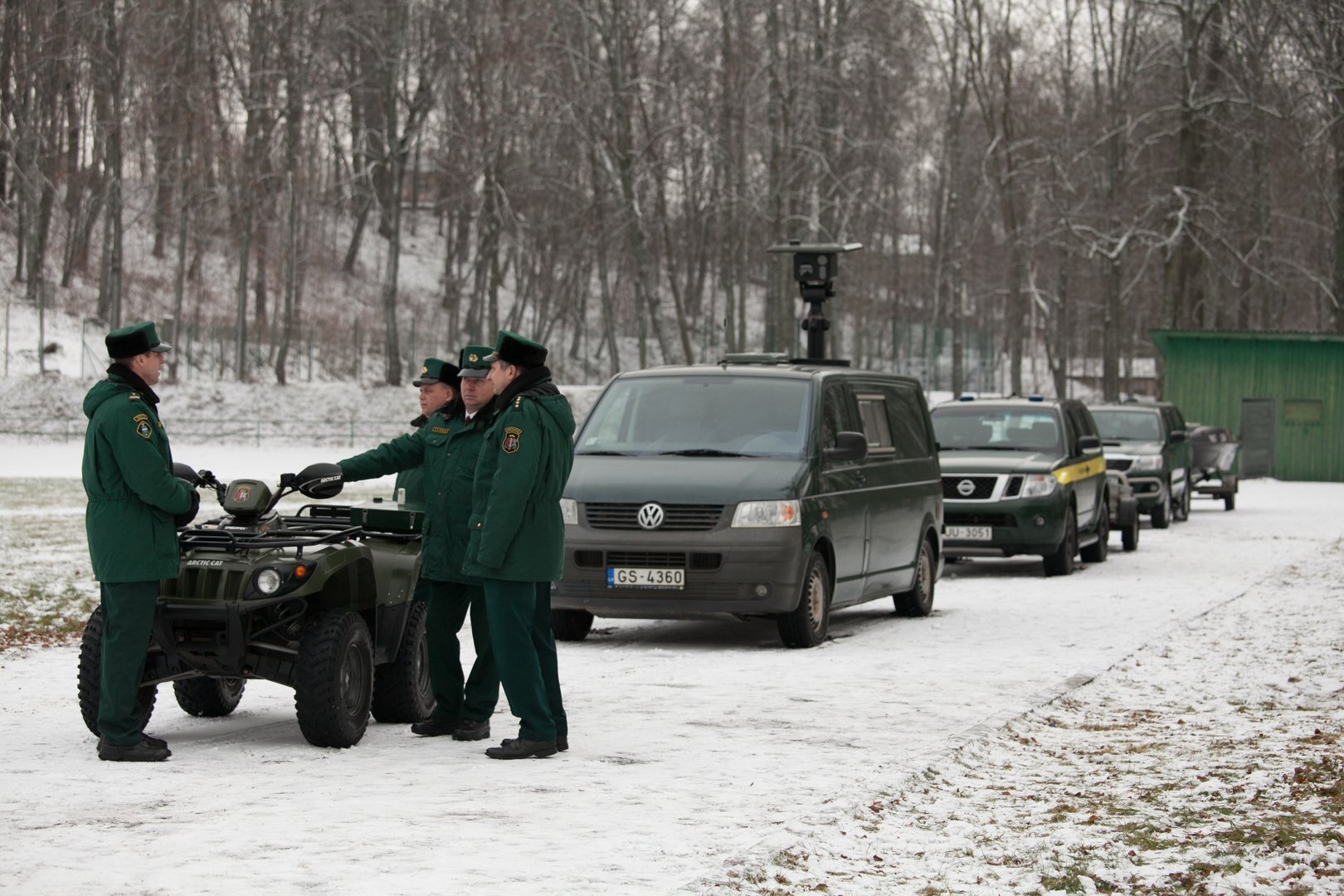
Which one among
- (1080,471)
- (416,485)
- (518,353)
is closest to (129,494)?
(416,485)

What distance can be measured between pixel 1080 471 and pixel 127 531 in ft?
46.9

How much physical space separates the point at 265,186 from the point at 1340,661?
4616cm

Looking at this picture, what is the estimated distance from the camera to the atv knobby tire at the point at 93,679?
8.48 m

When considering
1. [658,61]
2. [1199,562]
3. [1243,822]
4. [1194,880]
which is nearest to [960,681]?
[1243,822]

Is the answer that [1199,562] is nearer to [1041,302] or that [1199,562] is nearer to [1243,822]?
[1243,822]

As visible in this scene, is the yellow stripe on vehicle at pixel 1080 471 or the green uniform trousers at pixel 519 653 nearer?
the green uniform trousers at pixel 519 653

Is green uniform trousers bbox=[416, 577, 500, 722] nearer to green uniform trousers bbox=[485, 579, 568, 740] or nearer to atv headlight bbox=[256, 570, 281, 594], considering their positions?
green uniform trousers bbox=[485, 579, 568, 740]

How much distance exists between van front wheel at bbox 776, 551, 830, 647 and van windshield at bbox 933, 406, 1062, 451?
25.2ft

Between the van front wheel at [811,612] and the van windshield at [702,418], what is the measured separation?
2.77 feet

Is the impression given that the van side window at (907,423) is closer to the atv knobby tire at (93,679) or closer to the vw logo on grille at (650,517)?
the vw logo on grille at (650,517)

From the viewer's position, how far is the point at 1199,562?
2170 cm

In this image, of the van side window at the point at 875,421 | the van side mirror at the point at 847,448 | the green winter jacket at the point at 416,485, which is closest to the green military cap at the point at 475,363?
the green winter jacket at the point at 416,485

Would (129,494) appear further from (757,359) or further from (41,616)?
(757,359)

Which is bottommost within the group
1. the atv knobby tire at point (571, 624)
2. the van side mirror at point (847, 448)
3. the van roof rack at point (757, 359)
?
the atv knobby tire at point (571, 624)
